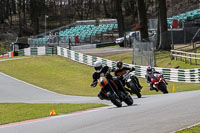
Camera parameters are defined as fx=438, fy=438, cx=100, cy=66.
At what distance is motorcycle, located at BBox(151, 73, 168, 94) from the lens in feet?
65.7

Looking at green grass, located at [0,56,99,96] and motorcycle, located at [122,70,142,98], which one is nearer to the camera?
motorcycle, located at [122,70,142,98]

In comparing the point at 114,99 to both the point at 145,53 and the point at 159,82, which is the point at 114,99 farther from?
the point at 145,53

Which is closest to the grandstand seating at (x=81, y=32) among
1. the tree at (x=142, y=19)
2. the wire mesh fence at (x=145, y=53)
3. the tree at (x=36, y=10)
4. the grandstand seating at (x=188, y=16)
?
the grandstand seating at (x=188, y=16)

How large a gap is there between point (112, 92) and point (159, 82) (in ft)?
24.0

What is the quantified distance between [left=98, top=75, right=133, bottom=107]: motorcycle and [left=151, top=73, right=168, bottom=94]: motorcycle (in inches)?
254

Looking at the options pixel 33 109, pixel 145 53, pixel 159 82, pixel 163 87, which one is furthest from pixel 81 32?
pixel 33 109

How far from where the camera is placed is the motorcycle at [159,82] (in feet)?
65.7

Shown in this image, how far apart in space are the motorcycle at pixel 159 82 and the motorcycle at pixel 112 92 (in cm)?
645

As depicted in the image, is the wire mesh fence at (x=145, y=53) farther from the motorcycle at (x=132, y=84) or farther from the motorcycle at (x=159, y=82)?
the motorcycle at (x=132, y=84)

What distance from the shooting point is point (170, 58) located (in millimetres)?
33625

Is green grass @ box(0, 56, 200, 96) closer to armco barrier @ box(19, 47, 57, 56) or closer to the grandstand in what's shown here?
armco barrier @ box(19, 47, 57, 56)

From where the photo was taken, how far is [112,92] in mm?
13195

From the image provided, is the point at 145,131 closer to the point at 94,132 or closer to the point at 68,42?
the point at 94,132

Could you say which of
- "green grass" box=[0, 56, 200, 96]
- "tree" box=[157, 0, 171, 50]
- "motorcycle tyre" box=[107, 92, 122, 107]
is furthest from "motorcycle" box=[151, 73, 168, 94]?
"tree" box=[157, 0, 171, 50]
